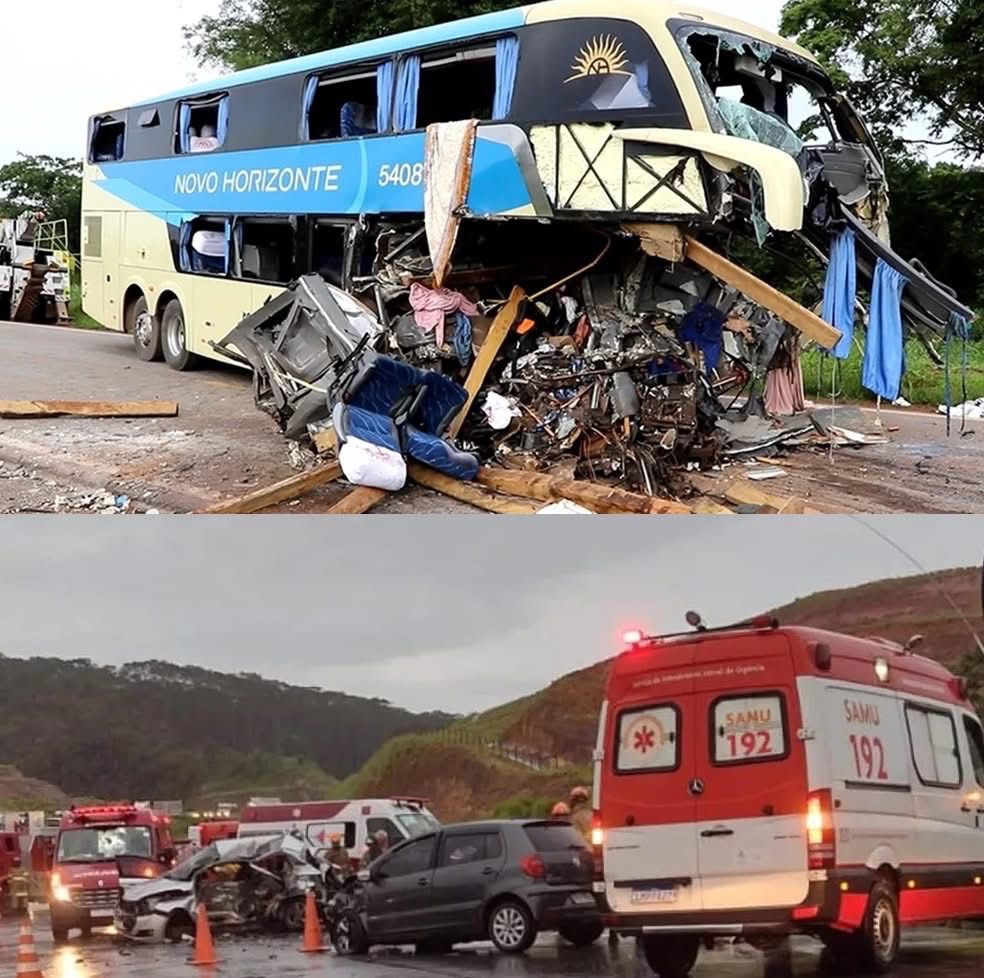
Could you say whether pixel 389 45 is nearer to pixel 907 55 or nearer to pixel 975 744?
pixel 975 744

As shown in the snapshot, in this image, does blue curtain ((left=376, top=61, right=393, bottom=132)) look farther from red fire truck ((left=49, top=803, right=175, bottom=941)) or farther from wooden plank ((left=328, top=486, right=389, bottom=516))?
red fire truck ((left=49, top=803, right=175, bottom=941))

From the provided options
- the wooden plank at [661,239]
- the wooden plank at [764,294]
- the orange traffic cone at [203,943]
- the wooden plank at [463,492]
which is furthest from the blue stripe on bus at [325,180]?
the orange traffic cone at [203,943]

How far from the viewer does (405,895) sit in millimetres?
3568

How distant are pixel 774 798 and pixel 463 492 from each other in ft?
7.77

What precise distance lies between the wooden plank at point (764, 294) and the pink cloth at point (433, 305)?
4.94 ft

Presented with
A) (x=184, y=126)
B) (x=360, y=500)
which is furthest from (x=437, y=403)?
(x=184, y=126)

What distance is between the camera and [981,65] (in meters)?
13.0

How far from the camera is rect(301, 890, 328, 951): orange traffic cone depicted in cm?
340

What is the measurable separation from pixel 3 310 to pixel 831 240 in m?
12.9

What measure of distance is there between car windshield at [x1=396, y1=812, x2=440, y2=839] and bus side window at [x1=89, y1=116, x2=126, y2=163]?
8.73 m

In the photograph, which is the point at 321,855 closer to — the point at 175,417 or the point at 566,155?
the point at 566,155

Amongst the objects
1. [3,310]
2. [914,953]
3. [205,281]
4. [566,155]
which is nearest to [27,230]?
[3,310]

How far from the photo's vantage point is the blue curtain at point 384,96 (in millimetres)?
7461

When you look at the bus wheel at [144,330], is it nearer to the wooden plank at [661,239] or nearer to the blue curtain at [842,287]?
the wooden plank at [661,239]
